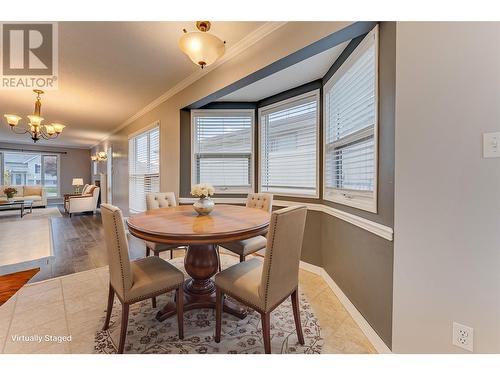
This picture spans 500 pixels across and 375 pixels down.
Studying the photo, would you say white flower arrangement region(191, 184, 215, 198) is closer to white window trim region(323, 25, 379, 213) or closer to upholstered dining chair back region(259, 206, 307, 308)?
upholstered dining chair back region(259, 206, 307, 308)

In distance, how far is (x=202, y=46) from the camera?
1474 millimetres

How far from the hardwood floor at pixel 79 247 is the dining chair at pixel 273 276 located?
7.38 feet

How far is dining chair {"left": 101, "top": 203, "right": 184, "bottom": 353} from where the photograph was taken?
4.34 feet

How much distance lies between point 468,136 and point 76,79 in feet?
13.3

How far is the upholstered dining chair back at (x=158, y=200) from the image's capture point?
2.59 metres

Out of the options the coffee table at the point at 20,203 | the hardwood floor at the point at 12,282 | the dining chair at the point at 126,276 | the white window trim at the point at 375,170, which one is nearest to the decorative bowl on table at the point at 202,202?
the dining chair at the point at 126,276

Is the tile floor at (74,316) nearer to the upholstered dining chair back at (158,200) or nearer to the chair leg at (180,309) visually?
the chair leg at (180,309)

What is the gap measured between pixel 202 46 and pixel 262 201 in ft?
5.44

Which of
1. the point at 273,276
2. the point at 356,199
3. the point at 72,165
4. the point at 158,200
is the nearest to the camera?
the point at 273,276

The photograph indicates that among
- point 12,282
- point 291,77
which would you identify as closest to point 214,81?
point 291,77

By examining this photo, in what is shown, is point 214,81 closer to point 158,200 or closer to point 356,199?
point 158,200
